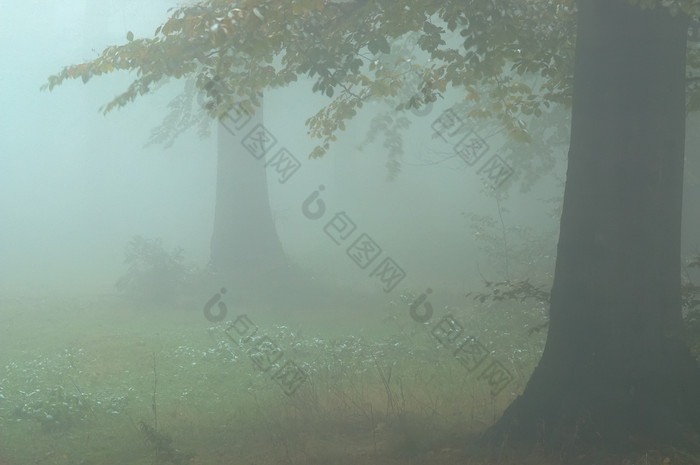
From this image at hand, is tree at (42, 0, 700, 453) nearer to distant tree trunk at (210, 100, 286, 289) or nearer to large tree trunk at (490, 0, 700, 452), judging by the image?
large tree trunk at (490, 0, 700, 452)

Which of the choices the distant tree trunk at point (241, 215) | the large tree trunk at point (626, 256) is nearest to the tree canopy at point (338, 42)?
the large tree trunk at point (626, 256)

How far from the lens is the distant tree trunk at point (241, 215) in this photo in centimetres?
1900

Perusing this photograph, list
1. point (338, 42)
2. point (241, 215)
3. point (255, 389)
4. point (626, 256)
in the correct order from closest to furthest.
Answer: point (626, 256) < point (338, 42) < point (255, 389) < point (241, 215)

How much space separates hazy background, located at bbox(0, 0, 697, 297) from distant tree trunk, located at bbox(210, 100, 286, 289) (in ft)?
16.3

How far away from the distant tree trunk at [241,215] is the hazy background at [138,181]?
4968mm

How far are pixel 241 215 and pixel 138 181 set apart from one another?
2893cm

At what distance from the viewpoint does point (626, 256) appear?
6.05 m

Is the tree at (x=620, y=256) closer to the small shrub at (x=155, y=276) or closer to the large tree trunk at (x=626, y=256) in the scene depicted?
the large tree trunk at (x=626, y=256)

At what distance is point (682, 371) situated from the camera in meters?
6.19

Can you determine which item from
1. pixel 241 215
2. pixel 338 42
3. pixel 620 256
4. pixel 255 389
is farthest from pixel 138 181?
pixel 620 256

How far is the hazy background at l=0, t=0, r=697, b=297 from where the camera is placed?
29.5 meters

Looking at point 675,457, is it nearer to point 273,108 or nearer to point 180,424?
point 180,424

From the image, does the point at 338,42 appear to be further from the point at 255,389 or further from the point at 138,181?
the point at 138,181

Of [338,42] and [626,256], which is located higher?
[338,42]
